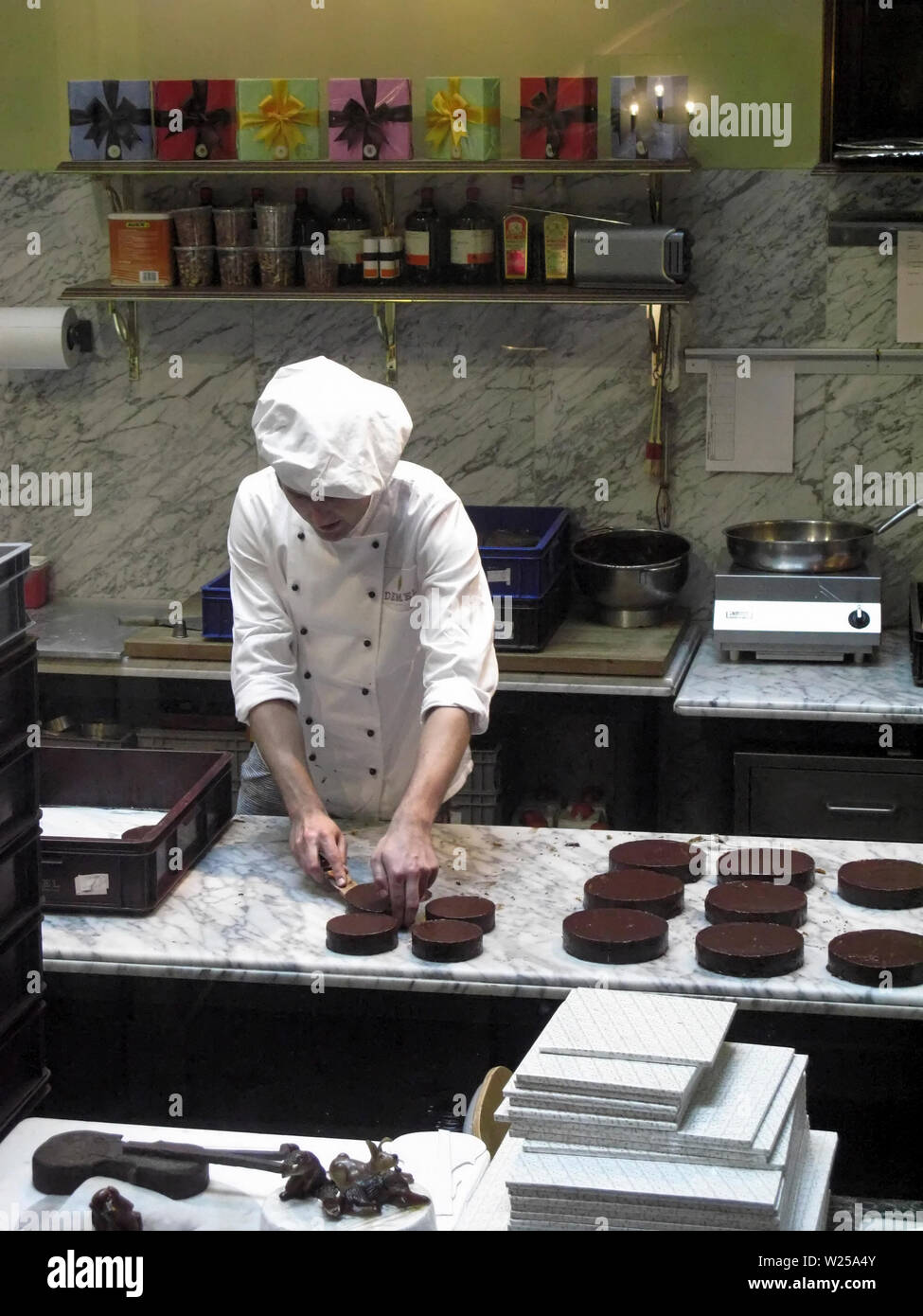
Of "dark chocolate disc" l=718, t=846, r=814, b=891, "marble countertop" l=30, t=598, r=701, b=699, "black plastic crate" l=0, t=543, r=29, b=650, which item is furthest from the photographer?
"marble countertop" l=30, t=598, r=701, b=699

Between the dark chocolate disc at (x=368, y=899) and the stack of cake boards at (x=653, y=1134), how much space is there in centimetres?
79

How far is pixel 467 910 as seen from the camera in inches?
103

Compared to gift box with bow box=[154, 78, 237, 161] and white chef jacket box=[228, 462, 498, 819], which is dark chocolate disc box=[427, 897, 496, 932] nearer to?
white chef jacket box=[228, 462, 498, 819]

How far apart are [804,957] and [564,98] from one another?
2.73 meters

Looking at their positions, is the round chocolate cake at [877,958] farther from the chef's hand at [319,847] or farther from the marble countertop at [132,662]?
the marble countertop at [132,662]

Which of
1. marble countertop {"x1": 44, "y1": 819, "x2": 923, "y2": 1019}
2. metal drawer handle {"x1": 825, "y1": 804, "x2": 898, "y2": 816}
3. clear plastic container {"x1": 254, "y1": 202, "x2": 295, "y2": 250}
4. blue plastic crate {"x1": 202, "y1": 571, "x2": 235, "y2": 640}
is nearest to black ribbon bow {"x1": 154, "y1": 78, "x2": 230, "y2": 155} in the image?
clear plastic container {"x1": 254, "y1": 202, "x2": 295, "y2": 250}

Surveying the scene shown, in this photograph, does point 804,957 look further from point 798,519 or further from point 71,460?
point 71,460

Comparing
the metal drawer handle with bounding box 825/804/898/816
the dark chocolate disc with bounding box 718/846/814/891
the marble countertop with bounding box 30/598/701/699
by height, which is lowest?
the metal drawer handle with bounding box 825/804/898/816

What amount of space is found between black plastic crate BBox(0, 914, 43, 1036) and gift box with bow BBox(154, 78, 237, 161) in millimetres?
3083

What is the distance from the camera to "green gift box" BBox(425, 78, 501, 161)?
4.35m

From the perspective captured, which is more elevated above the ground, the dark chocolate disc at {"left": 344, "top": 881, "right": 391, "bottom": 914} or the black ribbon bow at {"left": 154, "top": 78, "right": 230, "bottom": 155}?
the black ribbon bow at {"left": 154, "top": 78, "right": 230, "bottom": 155}

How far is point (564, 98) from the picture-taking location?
4.39 m

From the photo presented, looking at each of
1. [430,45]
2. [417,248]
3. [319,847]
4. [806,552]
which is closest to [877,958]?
[319,847]
